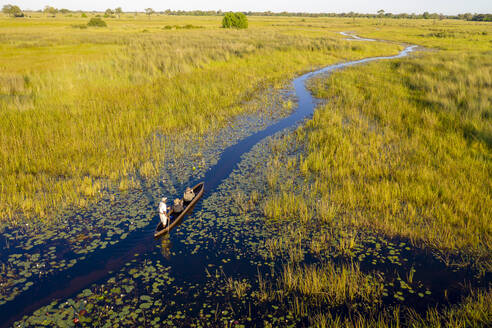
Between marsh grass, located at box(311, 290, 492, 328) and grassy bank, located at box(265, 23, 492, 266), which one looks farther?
grassy bank, located at box(265, 23, 492, 266)

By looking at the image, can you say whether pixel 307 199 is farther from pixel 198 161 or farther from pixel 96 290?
pixel 96 290

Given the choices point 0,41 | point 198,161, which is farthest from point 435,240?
point 0,41

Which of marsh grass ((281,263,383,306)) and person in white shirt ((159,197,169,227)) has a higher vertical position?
person in white shirt ((159,197,169,227))

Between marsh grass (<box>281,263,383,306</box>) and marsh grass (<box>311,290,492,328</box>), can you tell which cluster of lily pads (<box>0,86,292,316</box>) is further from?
marsh grass (<box>311,290,492,328</box>)

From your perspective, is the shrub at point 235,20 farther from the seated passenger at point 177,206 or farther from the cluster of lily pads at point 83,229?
the seated passenger at point 177,206

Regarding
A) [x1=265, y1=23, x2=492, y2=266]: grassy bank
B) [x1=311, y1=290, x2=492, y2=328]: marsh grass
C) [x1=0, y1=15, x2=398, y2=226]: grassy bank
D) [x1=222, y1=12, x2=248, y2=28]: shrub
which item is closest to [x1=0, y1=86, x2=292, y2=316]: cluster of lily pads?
[x1=0, y1=15, x2=398, y2=226]: grassy bank

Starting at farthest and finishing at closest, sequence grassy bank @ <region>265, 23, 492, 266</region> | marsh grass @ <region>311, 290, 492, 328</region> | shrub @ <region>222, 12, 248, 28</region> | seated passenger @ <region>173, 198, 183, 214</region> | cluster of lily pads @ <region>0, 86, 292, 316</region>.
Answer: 1. shrub @ <region>222, 12, 248, 28</region>
2. seated passenger @ <region>173, 198, 183, 214</region>
3. grassy bank @ <region>265, 23, 492, 266</region>
4. cluster of lily pads @ <region>0, 86, 292, 316</region>
5. marsh grass @ <region>311, 290, 492, 328</region>
